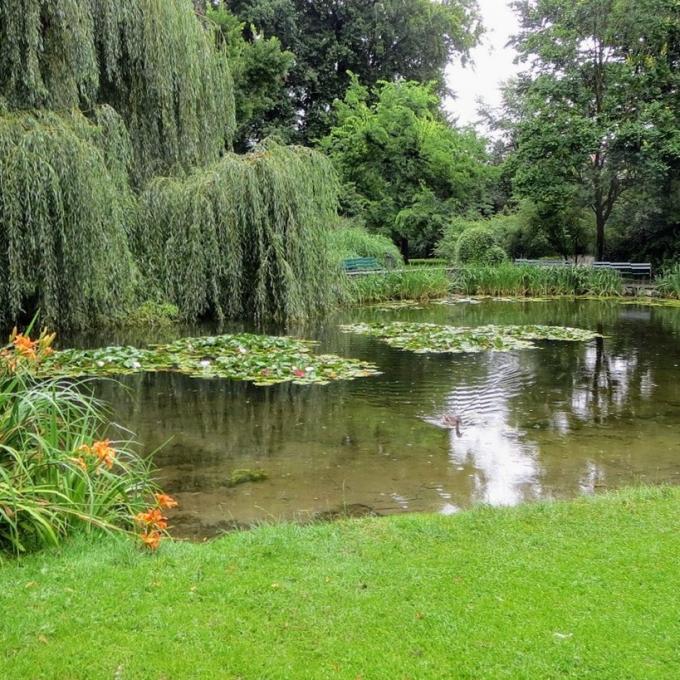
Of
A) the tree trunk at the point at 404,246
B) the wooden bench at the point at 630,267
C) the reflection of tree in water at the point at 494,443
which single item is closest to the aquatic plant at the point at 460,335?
the reflection of tree in water at the point at 494,443

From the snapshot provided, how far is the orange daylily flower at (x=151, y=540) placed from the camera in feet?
11.0

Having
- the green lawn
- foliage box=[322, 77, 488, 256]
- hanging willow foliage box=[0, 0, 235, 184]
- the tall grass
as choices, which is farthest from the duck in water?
foliage box=[322, 77, 488, 256]

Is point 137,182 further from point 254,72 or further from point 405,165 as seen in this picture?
point 254,72

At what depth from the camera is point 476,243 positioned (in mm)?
21719

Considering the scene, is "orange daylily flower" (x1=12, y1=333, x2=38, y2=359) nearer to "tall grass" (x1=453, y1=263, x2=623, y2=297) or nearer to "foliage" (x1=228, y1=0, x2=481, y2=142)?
"tall grass" (x1=453, y1=263, x2=623, y2=297)

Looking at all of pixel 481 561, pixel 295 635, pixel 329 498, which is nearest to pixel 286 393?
pixel 329 498

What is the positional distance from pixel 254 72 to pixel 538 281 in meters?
14.3

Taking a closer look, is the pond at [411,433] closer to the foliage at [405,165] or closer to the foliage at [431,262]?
the foliage at [431,262]

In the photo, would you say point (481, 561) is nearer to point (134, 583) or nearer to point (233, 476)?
point (134, 583)

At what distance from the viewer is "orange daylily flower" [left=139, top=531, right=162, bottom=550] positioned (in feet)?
11.0

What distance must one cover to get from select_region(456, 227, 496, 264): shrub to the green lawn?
60.7ft

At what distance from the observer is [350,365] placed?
9.59 meters

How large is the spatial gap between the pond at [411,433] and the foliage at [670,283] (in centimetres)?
930

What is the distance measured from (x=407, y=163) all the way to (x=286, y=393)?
1937 centimetres
